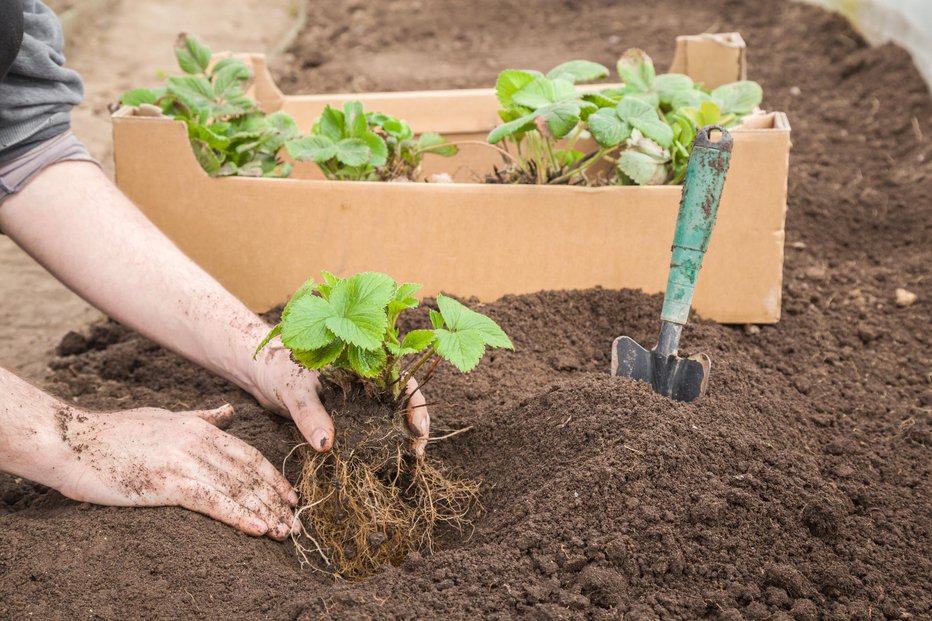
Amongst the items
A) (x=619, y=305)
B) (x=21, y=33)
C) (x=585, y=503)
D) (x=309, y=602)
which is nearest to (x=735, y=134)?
(x=619, y=305)

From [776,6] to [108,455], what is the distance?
15.0 ft

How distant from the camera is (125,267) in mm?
1842

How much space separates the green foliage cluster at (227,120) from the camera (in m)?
2.25

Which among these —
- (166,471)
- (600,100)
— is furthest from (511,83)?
(166,471)

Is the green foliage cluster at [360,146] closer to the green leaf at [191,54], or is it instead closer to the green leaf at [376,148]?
the green leaf at [376,148]

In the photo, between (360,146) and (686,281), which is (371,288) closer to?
(686,281)

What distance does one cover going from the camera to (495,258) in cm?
213

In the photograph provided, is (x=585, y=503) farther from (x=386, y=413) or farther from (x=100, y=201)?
(x=100, y=201)

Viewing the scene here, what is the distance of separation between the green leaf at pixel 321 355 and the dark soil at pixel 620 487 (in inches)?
12.5

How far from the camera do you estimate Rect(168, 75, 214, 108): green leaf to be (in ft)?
7.61

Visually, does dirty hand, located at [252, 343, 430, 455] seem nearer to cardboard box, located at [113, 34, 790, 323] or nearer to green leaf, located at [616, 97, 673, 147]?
cardboard box, located at [113, 34, 790, 323]

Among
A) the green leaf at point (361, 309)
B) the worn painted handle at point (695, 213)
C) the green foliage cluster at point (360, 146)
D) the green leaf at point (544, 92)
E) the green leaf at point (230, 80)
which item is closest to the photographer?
the green leaf at point (361, 309)

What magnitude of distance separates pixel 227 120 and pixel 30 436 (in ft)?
3.66

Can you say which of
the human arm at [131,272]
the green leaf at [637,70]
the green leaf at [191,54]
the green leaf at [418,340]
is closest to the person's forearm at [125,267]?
the human arm at [131,272]
